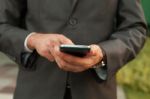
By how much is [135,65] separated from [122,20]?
4.95 meters

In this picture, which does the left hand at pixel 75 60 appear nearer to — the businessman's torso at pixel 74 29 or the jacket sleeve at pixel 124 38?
the jacket sleeve at pixel 124 38

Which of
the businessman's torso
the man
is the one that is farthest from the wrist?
the businessman's torso

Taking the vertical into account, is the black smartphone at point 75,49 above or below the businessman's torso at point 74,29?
above

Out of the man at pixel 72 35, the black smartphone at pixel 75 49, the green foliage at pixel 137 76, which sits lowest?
the green foliage at pixel 137 76

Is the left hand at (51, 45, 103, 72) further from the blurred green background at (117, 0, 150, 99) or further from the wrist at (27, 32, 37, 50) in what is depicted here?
the blurred green background at (117, 0, 150, 99)

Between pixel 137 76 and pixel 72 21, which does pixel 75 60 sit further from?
pixel 137 76

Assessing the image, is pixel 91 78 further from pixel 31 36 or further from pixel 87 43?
pixel 31 36

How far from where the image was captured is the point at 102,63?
1.79 m

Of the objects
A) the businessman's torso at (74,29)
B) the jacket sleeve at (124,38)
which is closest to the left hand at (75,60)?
the jacket sleeve at (124,38)

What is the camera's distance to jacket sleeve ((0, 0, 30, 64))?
1.91 metres

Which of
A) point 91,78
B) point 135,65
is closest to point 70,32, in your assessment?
point 91,78

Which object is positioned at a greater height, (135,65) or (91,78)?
(91,78)

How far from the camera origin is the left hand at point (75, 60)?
63.6 inches

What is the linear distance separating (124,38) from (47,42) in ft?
1.20
